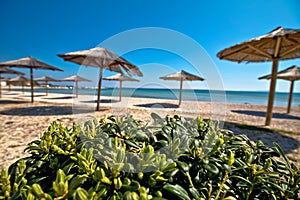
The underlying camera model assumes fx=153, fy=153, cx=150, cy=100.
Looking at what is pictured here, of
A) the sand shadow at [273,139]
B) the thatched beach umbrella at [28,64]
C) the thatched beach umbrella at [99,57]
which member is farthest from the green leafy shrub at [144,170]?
the thatched beach umbrella at [28,64]

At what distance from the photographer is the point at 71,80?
654 inches

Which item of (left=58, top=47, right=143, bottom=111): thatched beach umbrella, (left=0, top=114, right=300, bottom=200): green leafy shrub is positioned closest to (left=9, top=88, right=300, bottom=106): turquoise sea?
(left=0, top=114, right=300, bottom=200): green leafy shrub

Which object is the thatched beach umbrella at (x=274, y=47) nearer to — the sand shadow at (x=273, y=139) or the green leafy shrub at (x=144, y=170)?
the sand shadow at (x=273, y=139)

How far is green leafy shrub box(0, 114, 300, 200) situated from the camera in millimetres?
528

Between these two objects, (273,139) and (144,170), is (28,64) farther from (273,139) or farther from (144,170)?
(273,139)

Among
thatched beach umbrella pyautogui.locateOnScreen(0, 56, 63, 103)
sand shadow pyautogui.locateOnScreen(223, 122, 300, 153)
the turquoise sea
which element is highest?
thatched beach umbrella pyautogui.locateOnScreen(0, 56, 63, 103)

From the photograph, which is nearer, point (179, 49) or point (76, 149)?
point (76, 149)

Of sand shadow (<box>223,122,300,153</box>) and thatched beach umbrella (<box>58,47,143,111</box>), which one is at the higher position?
thatched beach umbrella (<box>58,47,143,111</box>)

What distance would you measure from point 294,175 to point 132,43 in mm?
1371

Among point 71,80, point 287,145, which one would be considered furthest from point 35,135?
point 71,80

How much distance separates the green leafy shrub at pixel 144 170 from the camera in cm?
53

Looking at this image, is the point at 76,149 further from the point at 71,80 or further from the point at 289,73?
the point at 71,80

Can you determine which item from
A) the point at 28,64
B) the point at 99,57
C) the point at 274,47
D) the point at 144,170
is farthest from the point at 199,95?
the point at 28,64

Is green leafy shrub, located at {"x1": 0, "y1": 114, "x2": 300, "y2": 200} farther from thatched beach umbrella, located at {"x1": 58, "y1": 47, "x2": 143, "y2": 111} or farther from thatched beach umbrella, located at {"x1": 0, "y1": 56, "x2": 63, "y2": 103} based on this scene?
thatched beach umbrella, located at {"x1": 0, "y1": 56, "x2": 63, "y2": 103}
